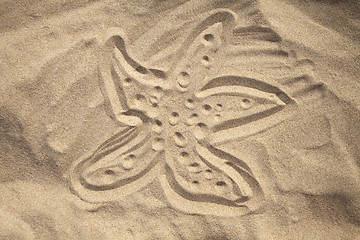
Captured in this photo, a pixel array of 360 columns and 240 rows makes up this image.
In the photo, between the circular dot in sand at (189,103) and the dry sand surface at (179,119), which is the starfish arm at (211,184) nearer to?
the dry sand surface at (179,119)

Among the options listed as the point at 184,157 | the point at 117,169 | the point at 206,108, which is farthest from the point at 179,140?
the point at 117,169

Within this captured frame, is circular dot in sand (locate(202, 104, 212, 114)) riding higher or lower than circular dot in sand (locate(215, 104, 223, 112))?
lower

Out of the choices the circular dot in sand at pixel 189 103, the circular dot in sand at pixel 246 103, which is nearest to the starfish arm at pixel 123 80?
the circular dot in sand at pixel 189 103

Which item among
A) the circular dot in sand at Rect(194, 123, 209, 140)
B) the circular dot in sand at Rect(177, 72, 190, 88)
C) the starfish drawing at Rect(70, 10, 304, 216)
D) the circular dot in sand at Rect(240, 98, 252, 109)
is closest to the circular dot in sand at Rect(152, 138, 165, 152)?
the starfish drawing at Rect(70, 10, 304, 216)

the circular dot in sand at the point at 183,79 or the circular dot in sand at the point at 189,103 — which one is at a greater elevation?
the circular dot in sand at the point at 183,79

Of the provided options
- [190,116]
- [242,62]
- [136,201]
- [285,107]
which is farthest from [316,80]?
[136,201]

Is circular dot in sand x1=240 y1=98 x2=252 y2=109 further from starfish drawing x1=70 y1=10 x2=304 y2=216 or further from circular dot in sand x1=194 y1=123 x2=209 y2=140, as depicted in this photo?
circular dot in sand x1=194 y1=123 x2=209 y2=140

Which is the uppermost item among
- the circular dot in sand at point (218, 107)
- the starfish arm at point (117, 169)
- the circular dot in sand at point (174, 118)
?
the circular dot in sand at point (218, 107)
